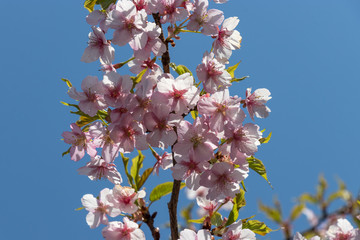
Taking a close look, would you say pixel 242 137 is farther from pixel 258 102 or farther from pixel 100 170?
pixel 100 170

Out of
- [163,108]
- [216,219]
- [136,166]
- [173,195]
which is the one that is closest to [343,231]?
[216,219]

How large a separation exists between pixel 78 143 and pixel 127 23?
2.22ft

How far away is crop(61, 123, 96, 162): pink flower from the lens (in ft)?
6.38

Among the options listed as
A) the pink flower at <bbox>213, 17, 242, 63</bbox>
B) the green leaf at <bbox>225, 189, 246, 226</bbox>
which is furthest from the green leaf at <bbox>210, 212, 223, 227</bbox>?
the pink flower at <bbox>213, 17, 242, 63</bbox>

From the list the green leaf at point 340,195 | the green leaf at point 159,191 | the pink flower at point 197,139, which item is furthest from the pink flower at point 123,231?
the green leaf at point 340,195

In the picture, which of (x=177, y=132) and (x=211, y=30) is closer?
(x=177, y=132)

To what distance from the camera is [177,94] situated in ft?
5.67

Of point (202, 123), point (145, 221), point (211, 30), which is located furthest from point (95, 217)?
point (211, 30)

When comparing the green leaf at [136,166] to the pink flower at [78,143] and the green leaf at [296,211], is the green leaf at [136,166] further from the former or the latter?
the green leaf at [296,211]

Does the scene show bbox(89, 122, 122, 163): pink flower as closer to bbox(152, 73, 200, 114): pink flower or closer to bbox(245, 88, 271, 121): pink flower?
bbox(152, 73, 200, 114): pink flower

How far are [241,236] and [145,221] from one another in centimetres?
56

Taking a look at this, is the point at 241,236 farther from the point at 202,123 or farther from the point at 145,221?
the point at 202,123

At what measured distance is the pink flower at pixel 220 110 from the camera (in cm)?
175

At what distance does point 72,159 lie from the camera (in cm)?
197
